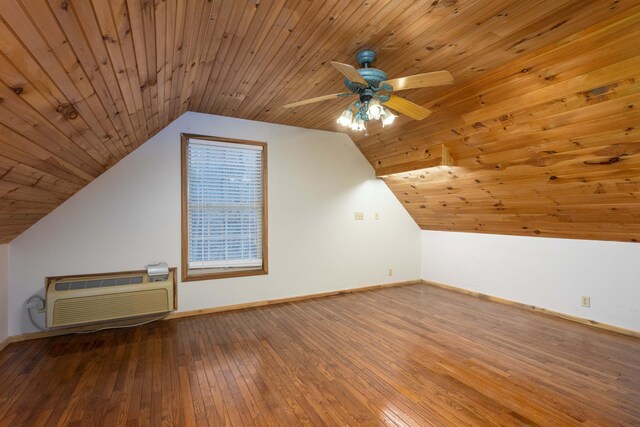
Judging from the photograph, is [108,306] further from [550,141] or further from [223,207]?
[550,141]

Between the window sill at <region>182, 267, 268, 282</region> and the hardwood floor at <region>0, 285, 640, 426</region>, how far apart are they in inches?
18.6

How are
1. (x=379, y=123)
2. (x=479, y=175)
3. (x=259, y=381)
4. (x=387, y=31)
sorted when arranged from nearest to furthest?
(x=387, y=31) < (x=259, y=381) < (x=479, y=175) < (x=379, y=123)

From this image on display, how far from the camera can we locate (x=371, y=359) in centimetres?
265

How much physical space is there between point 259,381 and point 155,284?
177 centimetres

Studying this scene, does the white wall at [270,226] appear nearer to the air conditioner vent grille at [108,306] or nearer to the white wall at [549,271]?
the air conditioner vent grille at [108,306]

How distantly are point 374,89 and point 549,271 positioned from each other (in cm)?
333

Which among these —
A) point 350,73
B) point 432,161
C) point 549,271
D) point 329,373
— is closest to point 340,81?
point 350,73

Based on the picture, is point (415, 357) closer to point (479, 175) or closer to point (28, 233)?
point (479, 175)

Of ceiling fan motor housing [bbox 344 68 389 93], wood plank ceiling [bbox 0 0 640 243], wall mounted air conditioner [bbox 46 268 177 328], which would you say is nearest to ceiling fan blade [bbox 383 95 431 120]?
ceiling fan motor housing [bbox 344 68 389 93]

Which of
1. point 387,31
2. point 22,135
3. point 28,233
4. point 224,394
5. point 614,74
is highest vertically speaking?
point 387,31

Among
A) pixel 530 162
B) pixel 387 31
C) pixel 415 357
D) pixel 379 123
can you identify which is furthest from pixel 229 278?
pixel 530 162

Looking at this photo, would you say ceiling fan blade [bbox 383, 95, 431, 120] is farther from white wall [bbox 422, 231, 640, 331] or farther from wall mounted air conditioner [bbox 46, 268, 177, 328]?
wall mounted air conditioner [bbox 46, 268, 177, 328]

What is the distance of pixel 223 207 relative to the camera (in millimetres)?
3988

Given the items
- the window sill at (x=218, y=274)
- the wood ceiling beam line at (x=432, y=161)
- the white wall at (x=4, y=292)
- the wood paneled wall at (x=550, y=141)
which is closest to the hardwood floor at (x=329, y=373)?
the white wall at (x=4, y=292)
